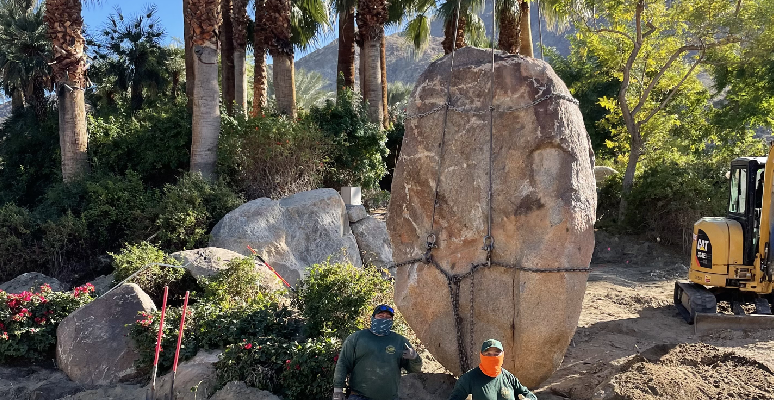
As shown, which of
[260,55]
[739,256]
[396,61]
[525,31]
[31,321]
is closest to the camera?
[31,321]

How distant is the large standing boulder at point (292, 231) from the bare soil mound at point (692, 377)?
4.67 metres

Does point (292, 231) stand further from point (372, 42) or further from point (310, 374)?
point (372, 42)

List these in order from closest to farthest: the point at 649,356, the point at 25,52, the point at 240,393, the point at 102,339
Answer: the point at 240,393 → the point at 102,339 → the point at 649,356 → the point at 25,52

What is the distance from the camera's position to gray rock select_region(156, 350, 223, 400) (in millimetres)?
5793

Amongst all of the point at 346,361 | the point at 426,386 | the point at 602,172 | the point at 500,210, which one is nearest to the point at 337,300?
the point at 426,386

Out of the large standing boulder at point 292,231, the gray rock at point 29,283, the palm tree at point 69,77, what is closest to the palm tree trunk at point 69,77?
the palm tree at point 69,77

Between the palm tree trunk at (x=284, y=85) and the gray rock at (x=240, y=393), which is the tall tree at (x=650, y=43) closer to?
the palm tree trunk at (x=284, y=85)

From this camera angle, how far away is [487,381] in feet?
13.1

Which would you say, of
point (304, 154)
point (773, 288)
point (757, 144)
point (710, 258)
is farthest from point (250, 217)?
point (757, 144)

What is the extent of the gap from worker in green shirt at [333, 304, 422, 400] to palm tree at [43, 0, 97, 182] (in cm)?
914

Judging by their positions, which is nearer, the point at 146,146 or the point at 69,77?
the point at 69,77

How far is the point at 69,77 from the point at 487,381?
1069 centimetres

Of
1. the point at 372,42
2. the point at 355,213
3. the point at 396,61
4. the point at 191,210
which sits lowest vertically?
the point at 355,213

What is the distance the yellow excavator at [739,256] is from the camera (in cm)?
840
